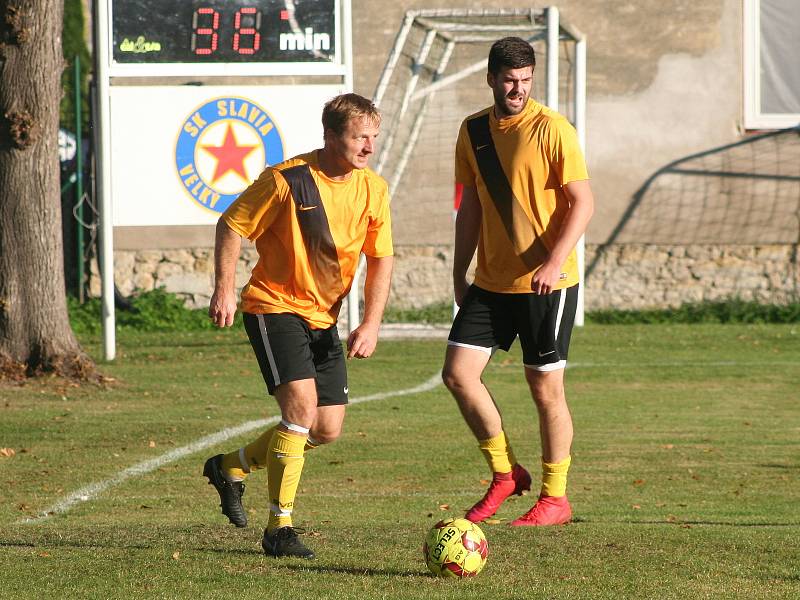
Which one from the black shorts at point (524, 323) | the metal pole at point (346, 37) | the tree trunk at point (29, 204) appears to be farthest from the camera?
the metal pole at point (346, 37)

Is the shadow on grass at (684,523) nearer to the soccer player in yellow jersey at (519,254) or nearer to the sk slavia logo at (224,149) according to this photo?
the soccer player in yellow jersey at (519,254)

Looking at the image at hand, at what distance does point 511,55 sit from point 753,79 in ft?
52.0

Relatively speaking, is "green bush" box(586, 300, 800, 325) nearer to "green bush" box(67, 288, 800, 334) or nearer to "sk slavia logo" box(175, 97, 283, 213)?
"green bush" box(67, 288, 800, 334)

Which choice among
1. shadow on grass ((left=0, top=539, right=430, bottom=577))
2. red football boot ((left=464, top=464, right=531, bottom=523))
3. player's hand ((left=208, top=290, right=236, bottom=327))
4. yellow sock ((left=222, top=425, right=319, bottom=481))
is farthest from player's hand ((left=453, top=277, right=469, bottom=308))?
shadow on grass ((left=0, top=539, right=430, bottom=577))

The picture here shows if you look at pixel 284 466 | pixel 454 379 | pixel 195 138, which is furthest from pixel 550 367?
pixel 195 138

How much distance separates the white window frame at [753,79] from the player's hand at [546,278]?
15.7m

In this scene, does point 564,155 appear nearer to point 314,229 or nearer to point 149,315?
point 314,229

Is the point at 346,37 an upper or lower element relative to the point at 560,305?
upper

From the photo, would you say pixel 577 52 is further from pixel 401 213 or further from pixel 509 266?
pixel 509 266

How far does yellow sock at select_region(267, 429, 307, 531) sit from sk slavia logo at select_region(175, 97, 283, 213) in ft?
32.9

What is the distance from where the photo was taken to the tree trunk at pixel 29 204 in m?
13.2

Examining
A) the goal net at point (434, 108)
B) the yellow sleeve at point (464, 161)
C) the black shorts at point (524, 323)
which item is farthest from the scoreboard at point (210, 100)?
the black shorts at point (524, 323)

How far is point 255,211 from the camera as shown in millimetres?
6062

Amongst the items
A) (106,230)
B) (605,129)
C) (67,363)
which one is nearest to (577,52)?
(605,129)
